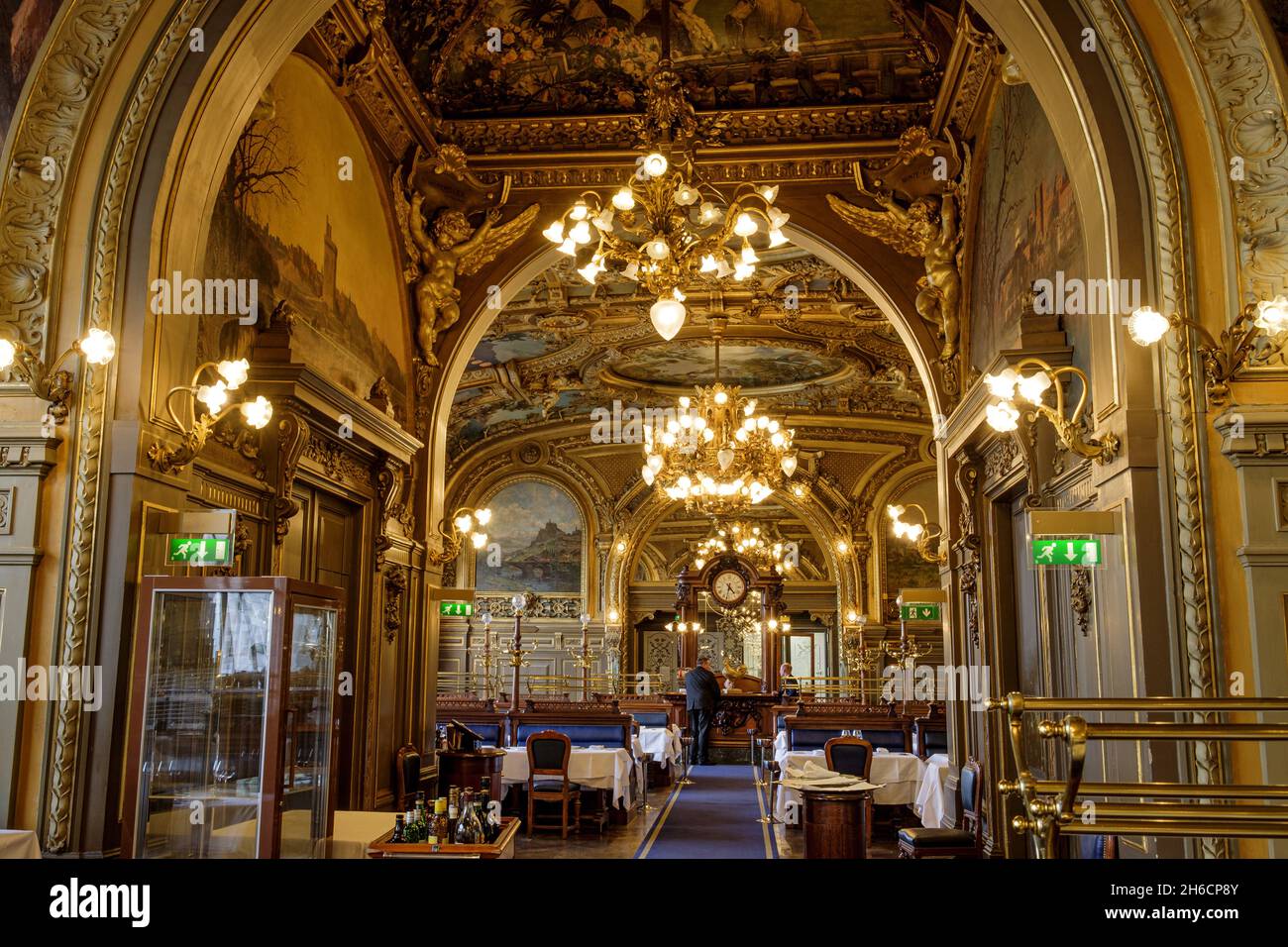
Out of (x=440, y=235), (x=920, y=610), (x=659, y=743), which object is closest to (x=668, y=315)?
(x=440, y=235)

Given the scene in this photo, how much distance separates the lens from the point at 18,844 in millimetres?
4559

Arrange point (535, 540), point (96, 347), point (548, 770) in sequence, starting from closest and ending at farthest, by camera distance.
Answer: point (96, 347), point (548, 770), point (535, 540)

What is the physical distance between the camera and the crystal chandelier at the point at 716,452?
548 inches

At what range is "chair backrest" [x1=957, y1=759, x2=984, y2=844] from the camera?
7113 millimetres

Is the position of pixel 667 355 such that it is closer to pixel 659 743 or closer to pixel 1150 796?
pixel 659 743

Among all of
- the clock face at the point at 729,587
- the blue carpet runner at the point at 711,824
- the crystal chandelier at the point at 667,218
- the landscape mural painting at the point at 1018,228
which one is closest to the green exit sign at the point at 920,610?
the landscape mural painting at the point at 1018,228

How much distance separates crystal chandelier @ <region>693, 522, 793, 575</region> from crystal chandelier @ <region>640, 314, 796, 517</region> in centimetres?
710

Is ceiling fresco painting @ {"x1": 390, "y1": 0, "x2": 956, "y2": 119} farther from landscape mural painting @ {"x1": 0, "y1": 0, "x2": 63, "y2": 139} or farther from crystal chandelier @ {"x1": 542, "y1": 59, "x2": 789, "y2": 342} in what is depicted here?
landscape mural painting @ {"x1": 0, "y1": 0, "x2": 63, "y2": 139}

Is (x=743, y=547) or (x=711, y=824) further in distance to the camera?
(x=743, y=547)

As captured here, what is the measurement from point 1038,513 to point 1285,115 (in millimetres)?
2169

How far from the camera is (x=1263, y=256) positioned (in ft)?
15.7

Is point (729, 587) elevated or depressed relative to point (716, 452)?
depressed

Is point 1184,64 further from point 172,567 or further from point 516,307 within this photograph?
point 516,307
